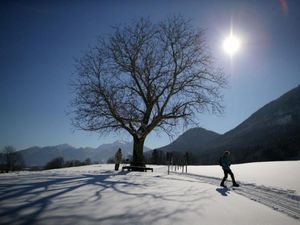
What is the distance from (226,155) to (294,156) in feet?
403

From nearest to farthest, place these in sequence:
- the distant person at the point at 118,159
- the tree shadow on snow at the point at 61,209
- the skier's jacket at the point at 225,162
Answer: the tree shadow on snow at the point at 61,209
the skier's jacket at the point at 225,162
the distant person at the point at 118,159

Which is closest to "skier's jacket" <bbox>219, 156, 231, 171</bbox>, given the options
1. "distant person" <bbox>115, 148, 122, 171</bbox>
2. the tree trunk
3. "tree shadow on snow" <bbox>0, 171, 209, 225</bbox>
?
"tree shadow on snow" <bbox>0, 171, 209, 225</bbox>

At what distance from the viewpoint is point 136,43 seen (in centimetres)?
2553

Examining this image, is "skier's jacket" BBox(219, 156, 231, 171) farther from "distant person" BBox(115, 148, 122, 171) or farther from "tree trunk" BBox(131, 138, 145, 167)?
"distant person" BBox(115, 148, 122, 171)

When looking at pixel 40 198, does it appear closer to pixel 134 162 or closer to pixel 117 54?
pixel 134 162

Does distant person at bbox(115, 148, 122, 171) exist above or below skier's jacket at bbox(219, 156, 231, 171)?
above

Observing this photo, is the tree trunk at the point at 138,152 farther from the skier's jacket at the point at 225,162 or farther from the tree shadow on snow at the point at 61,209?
the tree shadow on snow at the point at 61,209

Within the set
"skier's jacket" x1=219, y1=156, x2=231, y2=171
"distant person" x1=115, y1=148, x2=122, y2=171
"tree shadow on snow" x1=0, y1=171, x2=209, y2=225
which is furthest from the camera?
"distant person" x1=115, y1=148, x2=122, y2=171

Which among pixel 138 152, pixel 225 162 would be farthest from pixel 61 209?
pixel 138 152

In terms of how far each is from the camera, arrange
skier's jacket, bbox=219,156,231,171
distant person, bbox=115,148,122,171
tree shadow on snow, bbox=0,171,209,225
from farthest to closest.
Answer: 1. distant person, bbox=115,148,122,171
2. skier's jacket, bbox=219,156,231,171
3. tree shadow on snow, bbox=0,171,209,225

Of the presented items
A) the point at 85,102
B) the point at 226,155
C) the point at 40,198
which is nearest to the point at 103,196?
the point at 40,198

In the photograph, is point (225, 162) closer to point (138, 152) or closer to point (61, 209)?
point (61, 209)

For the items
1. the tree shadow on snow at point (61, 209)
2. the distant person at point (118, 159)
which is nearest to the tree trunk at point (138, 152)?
the distant person at point (118, 159)

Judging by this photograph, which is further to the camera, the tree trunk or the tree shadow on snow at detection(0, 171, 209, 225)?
the tree trunk
